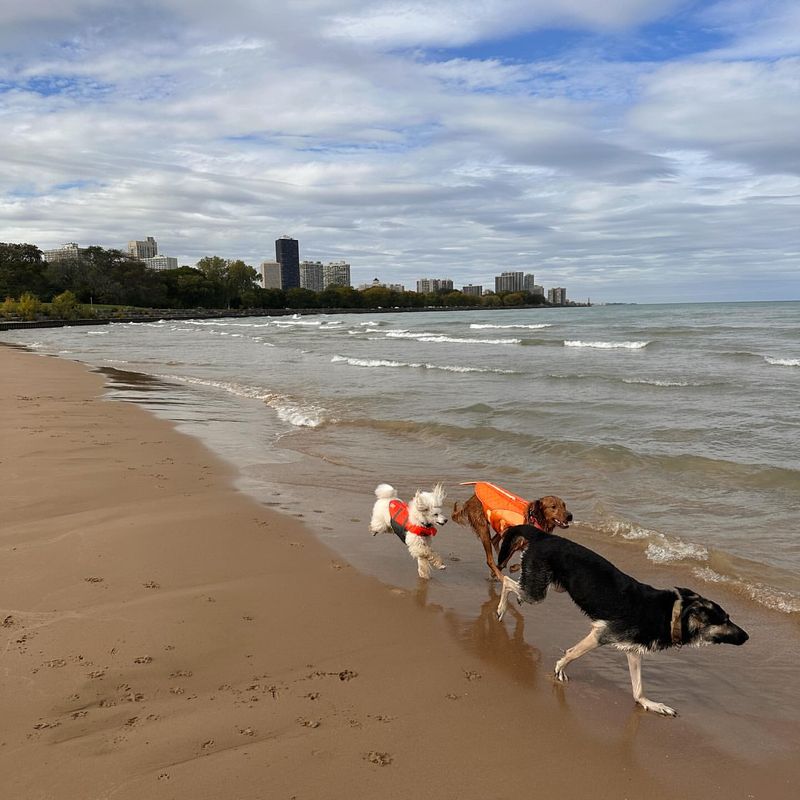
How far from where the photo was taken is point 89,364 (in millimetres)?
26266

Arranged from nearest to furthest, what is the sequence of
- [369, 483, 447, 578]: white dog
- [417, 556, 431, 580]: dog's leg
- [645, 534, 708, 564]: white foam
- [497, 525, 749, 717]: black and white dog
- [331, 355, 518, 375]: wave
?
1. [497, 525, 749, 717]: black and white dog
2. [369, 483, 447, 578]: white dog
3. [417, 556, 431, 580]: dog's leg
4. [645, 534, 708, 564]: white foam
5. [331, 355, 518, 375]: wave

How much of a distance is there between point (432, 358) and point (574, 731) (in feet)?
83.6

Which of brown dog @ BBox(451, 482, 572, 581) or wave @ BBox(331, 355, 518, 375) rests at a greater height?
brown dog @ BBox(451, 482, 572, 581)

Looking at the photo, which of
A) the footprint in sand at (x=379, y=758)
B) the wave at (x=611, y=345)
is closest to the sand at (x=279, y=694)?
the footprint in sand at (x=379, y=758)

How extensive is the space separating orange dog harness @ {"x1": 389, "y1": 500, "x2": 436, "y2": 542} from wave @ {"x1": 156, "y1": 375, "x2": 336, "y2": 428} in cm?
711

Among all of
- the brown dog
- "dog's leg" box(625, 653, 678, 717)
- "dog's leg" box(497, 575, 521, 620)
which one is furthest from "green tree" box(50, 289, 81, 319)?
"dog's leg" box(625, 653, 678, 717)

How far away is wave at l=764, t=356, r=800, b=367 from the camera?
76.0 feet

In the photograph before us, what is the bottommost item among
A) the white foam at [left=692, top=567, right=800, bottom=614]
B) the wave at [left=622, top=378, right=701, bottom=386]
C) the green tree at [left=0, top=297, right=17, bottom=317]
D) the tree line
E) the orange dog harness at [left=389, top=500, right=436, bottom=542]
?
the white foam at [left=692, top=567, right=800, bottom=614]

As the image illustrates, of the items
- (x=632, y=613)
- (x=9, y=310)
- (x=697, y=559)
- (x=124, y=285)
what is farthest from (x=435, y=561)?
(x=124, y=285)

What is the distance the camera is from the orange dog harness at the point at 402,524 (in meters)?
5.39

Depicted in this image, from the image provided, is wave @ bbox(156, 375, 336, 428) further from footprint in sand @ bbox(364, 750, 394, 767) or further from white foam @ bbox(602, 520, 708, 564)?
footprint in sand @ bbox(364, 750, 394, 767)

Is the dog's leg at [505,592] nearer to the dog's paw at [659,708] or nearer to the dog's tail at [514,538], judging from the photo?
the dog's tail at [514,538]

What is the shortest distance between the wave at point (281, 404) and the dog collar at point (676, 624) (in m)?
9.56

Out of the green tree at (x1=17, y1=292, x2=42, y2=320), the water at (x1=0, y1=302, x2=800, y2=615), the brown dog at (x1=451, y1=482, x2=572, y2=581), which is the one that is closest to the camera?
the brown dog at (x1=451, y1=482, x2=572, y2=581)
